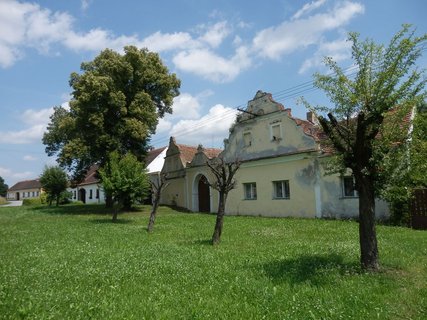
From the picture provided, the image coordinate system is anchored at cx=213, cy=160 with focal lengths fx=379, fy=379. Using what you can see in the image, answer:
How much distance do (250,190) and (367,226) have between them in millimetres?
19193

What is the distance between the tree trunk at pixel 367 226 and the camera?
8.35 metres

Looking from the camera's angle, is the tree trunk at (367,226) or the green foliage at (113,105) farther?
the green foliage at (113,105)

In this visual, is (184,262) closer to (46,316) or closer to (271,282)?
(271,282)

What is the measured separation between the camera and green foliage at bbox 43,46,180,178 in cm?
2850

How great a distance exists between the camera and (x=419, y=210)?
57.6 feet

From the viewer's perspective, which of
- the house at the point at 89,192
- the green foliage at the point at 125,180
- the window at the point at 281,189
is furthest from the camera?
the house at the point at 89,192

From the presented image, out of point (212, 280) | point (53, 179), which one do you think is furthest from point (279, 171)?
point (53, 179)

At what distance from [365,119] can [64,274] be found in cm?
745

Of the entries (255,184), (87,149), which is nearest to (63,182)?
(87,149)

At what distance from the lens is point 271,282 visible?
753 cm

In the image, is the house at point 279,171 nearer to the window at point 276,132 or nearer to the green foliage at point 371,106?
the window at point 276,132

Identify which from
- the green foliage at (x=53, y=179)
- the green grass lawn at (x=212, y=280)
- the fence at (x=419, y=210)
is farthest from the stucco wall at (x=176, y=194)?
the green grass lawn at (x=212, y=280)

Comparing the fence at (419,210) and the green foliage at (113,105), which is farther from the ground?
the green foliage at (113,105)

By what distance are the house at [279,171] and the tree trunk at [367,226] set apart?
455 inches
